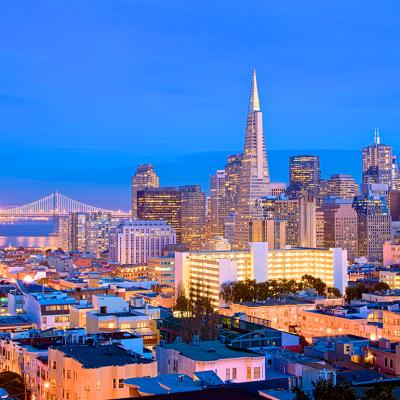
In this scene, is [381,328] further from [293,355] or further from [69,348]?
[69,348]

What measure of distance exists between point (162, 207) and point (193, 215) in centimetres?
879

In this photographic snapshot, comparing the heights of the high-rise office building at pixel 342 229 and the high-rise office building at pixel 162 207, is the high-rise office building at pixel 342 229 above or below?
below

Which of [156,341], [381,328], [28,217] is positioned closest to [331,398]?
[156,341]

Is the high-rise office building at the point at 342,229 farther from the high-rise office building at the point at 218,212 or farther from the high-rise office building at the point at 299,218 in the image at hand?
the high-rise office building at the point at 218,212

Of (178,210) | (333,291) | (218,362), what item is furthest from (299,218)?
(218,362)

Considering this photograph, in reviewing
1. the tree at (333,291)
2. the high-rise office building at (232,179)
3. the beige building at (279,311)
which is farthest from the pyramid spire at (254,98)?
the beige building at (279,311)

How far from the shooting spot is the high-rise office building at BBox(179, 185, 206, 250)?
7229 inches

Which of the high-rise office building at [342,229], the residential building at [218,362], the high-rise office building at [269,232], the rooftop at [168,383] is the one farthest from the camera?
the high-rise office building at [342,229]

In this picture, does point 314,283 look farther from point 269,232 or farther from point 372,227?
point 372,227

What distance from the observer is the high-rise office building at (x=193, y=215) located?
184 m

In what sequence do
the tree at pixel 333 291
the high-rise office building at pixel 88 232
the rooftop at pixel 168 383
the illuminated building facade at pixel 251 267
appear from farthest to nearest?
the high-rise office building at pixel 88 232 → the illuminated building facade at pixel 251 267 → the tree at pixel 333 291 → the rooftop at pixel 168 383

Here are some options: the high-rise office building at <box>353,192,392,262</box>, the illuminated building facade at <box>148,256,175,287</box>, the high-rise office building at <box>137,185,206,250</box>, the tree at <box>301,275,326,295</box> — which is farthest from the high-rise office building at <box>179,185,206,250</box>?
the tree at <box>301,275,326,295</box>

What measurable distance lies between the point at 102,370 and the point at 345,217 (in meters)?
140

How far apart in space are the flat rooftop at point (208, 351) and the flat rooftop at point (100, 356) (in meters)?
1.55
